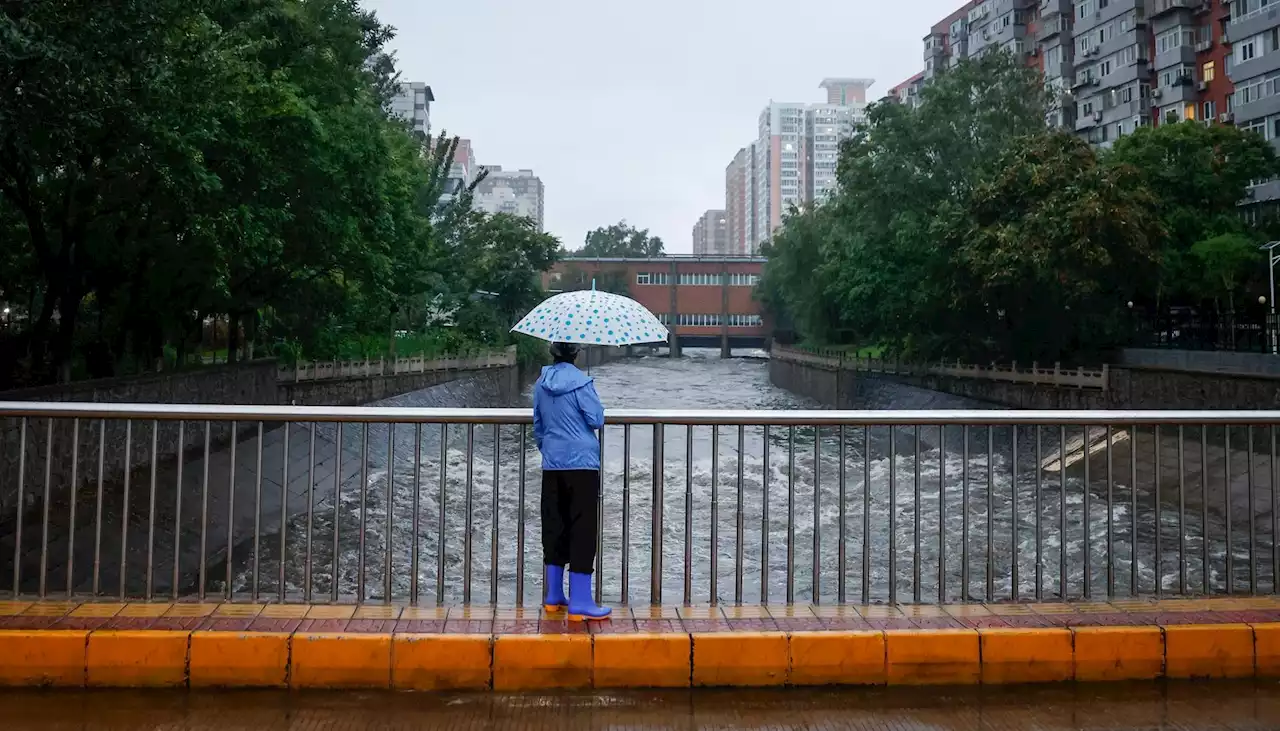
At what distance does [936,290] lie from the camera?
33.3 m

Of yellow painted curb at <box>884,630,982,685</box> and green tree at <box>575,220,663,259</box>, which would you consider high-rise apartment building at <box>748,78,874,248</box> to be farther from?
yellow painted curb at <box>884,630,982,685</box>

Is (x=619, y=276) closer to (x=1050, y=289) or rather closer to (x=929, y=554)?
(x=1050, y=289)

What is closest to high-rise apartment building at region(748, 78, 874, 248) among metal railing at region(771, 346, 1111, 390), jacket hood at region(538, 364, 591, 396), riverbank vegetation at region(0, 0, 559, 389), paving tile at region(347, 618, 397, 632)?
metal railing at region(771, 346, 1111, 390)

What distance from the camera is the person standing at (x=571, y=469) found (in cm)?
518

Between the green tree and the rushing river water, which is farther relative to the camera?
the green tree

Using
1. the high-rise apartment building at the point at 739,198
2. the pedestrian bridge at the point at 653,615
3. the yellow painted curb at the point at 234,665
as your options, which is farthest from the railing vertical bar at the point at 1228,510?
the high-rise apartment building at the point at 739,198

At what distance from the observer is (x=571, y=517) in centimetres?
529

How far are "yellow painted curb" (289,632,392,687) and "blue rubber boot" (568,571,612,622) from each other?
0.88 meters

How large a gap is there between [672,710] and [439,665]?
1016mm

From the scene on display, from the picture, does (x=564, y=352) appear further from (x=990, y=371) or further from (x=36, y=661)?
(x=990, y=371)

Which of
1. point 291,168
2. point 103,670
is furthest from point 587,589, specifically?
point 291,168

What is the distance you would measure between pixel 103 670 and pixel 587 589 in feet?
6.83

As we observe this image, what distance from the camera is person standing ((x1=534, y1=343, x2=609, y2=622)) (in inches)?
204

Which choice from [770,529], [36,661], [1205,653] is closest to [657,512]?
[1205,653]
